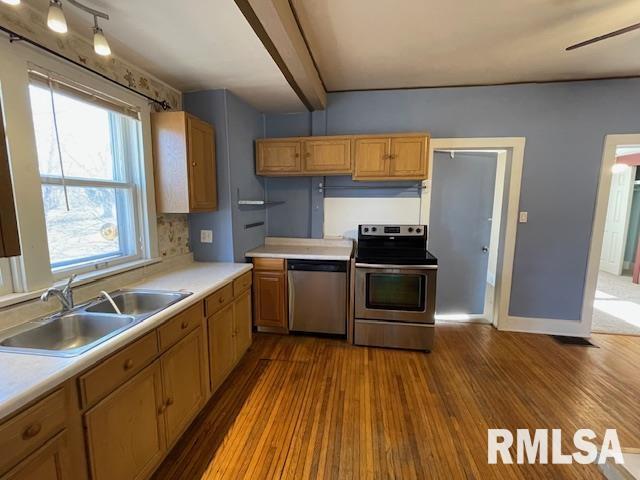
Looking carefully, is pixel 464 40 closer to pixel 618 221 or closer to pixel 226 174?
pixel 226 174

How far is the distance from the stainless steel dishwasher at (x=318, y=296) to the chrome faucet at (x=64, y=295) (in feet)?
5.57

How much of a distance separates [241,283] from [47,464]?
5.28 ft

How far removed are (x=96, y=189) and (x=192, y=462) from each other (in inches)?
69.8

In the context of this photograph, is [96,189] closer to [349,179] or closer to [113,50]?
[113,50]

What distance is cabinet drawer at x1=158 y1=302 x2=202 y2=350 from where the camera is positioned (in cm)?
151

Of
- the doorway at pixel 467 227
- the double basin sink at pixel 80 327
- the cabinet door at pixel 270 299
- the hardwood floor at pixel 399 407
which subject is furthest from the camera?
the doorway at pixel 467 227

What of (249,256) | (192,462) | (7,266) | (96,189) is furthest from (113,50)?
(192,462)

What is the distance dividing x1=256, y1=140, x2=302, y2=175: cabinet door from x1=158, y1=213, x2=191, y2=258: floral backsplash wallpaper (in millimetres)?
994

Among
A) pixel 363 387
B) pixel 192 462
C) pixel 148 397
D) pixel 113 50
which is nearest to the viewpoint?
pixel 148 397

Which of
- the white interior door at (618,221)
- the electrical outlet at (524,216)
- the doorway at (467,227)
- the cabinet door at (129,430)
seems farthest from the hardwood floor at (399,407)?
the white interior door at (618,221)

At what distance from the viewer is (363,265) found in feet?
8.98

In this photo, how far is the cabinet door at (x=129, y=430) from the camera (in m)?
1.15

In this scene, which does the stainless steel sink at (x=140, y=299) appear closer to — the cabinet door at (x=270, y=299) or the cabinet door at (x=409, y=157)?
the cabinet door at (x=270, y=299)

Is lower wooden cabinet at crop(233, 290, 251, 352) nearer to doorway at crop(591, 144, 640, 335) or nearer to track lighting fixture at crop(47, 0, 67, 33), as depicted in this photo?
track lighting fixture at crop(47, 0, 67, 33)
